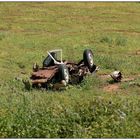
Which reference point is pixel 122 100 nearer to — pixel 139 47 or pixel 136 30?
pixel 139 47

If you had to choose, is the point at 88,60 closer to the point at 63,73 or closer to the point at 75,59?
the point at 63,73

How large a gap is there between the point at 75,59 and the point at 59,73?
8.11 meters

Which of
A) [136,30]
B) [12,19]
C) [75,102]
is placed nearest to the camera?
[75,102]

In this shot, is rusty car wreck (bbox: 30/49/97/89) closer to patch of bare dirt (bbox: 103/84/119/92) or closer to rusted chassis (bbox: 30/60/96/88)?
rusted chassis (bbox: 30/60/96/88)

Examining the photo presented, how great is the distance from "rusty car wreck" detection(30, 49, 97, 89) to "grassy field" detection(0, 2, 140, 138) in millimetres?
410

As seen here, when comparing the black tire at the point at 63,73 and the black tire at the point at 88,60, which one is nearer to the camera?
the black tire at the point at 63,73

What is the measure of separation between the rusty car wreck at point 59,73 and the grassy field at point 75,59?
410mm

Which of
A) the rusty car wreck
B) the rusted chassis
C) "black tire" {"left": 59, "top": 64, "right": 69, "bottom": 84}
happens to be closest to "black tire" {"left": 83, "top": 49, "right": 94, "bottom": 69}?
the rusty car wreck

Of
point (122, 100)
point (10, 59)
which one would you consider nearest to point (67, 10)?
point (10, 59)

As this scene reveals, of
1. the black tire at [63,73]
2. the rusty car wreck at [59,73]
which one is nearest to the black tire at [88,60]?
the rusty car wreck at [59,73]

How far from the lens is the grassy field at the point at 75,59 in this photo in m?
11.8

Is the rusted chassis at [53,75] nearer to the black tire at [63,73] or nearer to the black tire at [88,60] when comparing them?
the black tire at [63,73]

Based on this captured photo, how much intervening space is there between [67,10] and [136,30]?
1276 cm

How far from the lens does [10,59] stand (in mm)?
25547
